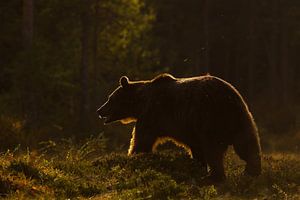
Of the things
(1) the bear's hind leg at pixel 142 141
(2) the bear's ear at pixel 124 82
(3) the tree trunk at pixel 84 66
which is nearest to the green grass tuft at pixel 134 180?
(1) the bear's hind leg at pixel 142 141

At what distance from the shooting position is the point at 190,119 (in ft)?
36.3

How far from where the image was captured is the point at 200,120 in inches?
421

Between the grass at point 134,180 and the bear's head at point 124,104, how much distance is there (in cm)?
149

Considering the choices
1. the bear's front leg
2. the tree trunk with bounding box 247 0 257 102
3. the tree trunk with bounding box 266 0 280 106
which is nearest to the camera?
the bear's front leg

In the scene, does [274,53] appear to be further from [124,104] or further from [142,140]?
[142,140]

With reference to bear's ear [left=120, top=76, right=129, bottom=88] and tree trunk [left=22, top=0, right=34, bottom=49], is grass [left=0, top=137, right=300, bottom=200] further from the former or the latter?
tree trunk [left=22, top=0, right=34, bottom=49]

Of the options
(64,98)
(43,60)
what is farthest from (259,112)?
(43,60)

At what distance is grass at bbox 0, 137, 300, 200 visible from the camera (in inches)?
364

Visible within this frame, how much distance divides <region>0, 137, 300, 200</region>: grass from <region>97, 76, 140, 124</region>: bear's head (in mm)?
1494

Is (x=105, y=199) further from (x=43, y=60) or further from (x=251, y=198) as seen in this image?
(x=43, y=60)

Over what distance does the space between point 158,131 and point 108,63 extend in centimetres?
1913

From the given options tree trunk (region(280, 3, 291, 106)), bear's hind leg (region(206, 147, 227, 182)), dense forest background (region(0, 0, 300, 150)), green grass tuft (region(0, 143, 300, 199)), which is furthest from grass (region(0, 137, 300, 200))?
tree trunk (region(280, 3, 291, 106))

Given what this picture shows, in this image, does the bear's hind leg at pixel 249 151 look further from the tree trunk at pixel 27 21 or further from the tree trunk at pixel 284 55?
the tree trunk at pixel 284 55

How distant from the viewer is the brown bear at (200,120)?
10.5m
